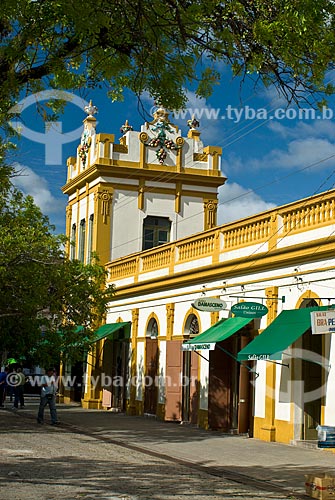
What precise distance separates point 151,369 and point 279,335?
10441 mm

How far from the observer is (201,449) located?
19.3 m

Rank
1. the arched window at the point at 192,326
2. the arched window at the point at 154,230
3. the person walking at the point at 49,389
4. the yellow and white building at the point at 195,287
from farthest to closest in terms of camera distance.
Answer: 1. the arched window at the point at 154,230
2. the arched window at the point at 192,326
3. the person walking at the point at 49,389
4. the yellow and white building at the point at 195,287

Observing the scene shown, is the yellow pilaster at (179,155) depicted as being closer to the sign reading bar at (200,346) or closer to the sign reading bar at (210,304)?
the sign reading bar at (200,346)

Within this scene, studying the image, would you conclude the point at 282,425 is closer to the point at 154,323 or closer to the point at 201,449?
the point at 201,449

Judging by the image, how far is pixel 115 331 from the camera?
33250mm

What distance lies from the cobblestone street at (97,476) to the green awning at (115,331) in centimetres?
1218

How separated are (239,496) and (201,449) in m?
7.03

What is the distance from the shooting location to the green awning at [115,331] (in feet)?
106

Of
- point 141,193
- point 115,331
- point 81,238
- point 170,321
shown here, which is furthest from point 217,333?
point 81,238

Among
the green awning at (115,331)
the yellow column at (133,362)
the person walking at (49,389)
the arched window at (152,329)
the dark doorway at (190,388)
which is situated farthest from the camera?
the green awning at (115,331)

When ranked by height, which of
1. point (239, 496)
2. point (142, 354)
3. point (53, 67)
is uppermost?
point (53, 67)

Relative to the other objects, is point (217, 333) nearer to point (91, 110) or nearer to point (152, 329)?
point (152, 329)

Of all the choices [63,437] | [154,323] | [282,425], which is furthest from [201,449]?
[154,323]

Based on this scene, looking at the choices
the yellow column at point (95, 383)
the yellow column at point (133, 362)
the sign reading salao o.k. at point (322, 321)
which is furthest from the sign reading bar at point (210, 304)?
the yellow column at point (95, 383)
